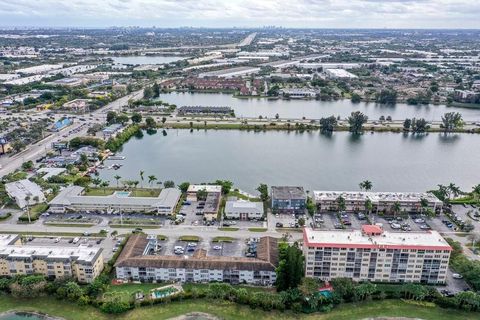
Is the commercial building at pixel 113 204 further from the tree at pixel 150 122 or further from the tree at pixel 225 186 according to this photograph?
the tree at pixel 150 122

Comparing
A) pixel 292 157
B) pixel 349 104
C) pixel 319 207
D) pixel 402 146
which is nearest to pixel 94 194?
pixel 319 207

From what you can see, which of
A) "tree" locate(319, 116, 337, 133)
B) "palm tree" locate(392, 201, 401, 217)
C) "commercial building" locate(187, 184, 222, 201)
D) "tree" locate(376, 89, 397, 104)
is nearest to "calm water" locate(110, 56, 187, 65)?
"tree" locate(376, 89, 397, 104)

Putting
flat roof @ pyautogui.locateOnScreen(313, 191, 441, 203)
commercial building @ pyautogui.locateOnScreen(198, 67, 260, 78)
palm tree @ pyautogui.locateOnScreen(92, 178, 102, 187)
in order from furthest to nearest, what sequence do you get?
commercial building @ pyautogui.locateOnScreen(198, 67, 260, 78) → palm tree @ pyautogui.locateOnScreen(92, 178, 102, 187) → flat roof @ pyautogui.locateOnScreen(313, 191, 441, 203)

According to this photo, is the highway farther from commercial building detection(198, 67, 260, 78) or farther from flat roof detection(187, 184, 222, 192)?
commercial building detection(198, 67, 260, 78)

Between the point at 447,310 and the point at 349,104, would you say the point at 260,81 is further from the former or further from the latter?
the point at 447,310

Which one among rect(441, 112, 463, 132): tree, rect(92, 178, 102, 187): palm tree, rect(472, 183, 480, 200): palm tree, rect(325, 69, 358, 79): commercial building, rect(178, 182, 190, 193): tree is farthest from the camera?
rect(325, 69, 358, 79): commercial building

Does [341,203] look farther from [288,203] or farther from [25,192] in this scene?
[25,192]

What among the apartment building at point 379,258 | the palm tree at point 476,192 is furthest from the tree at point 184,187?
the palm tree at point 476,192

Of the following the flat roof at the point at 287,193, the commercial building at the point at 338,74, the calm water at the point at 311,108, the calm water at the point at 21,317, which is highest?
the commercial building at the point at 338,74
